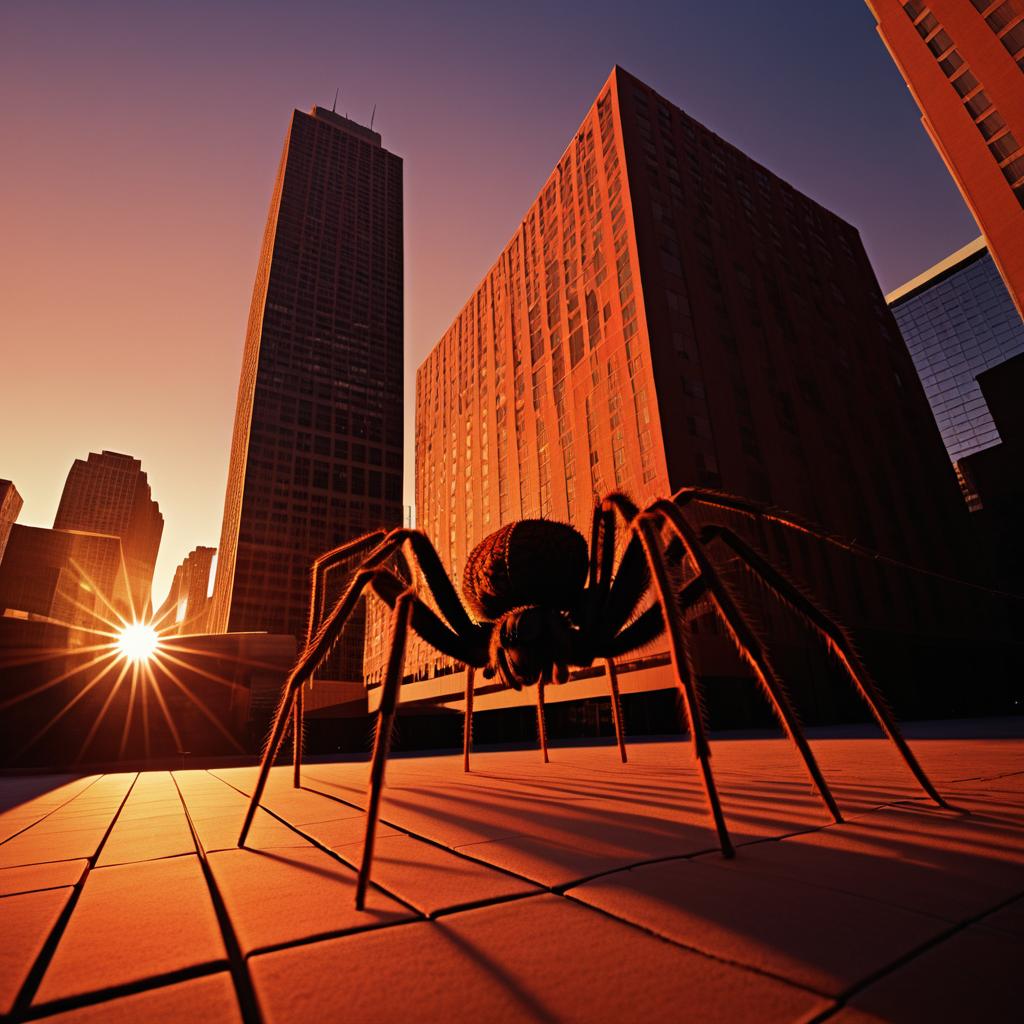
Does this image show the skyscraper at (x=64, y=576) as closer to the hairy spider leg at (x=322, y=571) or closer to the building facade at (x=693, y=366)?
the building facade at (x=693, y=366)

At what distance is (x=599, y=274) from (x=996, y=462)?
38823 mm

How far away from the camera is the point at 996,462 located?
43094 mm

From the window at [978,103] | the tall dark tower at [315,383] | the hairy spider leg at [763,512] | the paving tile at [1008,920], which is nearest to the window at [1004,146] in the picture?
the window at [978,103]

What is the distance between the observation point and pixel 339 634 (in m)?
2.29

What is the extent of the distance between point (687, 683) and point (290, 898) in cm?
139

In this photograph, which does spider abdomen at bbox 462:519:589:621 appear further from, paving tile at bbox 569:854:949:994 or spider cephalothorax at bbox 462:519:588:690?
paving tile at bbox 569:854:949:994

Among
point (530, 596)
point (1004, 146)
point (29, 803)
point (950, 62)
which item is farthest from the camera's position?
point (950, 62)

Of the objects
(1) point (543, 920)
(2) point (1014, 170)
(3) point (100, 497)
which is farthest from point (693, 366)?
(3) point (100, 497)

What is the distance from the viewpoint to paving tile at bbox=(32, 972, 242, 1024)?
798 millimetres

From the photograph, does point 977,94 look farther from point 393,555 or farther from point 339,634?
point 339,634

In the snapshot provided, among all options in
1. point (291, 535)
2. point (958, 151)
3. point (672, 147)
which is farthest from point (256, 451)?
point (958, 151)

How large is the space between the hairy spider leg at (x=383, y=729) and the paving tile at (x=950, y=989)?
1008mm

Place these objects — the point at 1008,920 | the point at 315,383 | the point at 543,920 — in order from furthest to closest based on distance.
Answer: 1. the point at 315,383
2. the point at 543,920
3. the point at 1008,920

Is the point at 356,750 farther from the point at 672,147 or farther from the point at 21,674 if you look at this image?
the point at 672,147
